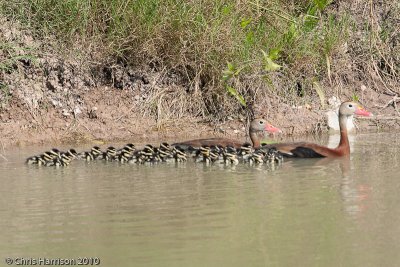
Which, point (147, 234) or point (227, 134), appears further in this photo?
point (227, 134)

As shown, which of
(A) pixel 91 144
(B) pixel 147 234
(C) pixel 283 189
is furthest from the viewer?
(A) pixel 91 144

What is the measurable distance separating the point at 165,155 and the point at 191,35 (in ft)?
9.32

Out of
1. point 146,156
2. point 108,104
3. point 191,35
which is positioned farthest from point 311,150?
point 108,104

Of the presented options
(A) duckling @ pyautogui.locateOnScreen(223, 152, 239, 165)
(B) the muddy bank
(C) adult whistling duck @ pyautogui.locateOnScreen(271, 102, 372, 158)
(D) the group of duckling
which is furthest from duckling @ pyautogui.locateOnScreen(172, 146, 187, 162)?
(B) the muddy bank

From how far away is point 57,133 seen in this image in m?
13.0

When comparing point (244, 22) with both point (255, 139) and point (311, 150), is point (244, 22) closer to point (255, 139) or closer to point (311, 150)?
point (255, 139)

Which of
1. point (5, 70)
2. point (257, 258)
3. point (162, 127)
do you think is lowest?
point (257, 258)

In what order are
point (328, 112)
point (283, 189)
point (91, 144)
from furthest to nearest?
point (328, 112) < point (91, 144) < point (283, 189)

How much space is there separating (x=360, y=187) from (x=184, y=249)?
2.83m

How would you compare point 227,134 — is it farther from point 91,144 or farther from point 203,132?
point 91,144

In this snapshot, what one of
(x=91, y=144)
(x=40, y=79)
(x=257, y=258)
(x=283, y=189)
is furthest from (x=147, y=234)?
(x=40, y=79)

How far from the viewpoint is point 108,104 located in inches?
531

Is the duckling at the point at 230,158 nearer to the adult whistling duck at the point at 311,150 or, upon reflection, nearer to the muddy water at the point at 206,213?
the muddy water at the point at 206,213

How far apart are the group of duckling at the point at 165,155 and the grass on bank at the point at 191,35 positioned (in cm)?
203
